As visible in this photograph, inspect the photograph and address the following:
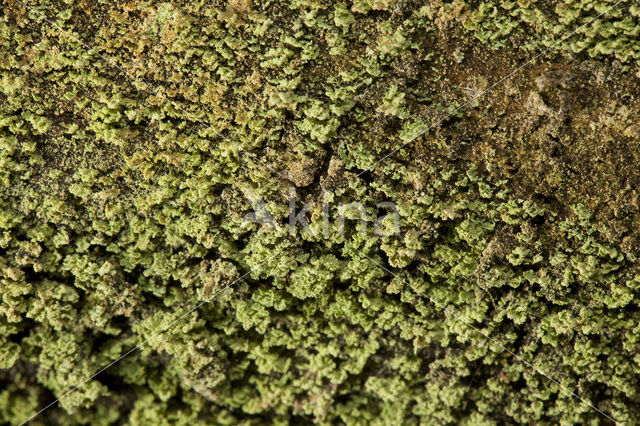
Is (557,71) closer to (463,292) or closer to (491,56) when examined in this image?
(491,56)

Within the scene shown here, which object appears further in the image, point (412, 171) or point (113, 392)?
point (113, 392)

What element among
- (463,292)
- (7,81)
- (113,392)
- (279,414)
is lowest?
(113,392)

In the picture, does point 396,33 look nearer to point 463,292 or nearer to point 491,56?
point 491,56

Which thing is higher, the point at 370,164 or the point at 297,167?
the point at 370,164

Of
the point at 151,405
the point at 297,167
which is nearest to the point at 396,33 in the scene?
the point at 297,167

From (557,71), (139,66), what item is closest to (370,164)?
(557,71)

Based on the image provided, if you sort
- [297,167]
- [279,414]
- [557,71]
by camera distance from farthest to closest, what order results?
[279,414]
[297,167]
[557,71]

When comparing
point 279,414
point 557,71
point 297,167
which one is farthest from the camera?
point 279,414
